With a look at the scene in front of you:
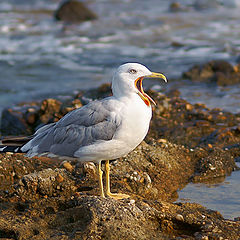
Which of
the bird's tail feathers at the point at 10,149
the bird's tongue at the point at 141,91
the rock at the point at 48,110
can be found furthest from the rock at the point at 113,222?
the rock at the point at 48,110

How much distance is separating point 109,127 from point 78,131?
0.40 m

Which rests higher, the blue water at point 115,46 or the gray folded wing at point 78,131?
the gray folded wing at point 78,131

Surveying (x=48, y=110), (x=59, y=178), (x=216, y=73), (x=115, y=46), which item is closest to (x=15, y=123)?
(x=48, y=110)

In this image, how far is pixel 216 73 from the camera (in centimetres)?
1204

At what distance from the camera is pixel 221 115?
8383mm

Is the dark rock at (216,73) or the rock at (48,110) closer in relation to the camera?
the rock at (48,110)

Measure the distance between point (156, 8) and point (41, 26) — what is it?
252 inches

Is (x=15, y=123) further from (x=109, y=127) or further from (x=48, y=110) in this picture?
(x=109, y=127)

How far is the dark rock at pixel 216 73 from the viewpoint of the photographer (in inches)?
460

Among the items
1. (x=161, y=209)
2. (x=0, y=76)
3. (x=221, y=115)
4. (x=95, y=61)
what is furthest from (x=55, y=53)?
(x=161, y=209)

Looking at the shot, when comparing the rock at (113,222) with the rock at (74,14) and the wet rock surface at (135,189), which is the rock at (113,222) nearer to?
the wet rock surface at (135,189)

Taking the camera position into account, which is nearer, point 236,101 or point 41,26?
point 236,101

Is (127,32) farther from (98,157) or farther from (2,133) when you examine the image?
(98,157)

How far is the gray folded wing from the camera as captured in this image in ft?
15.3
